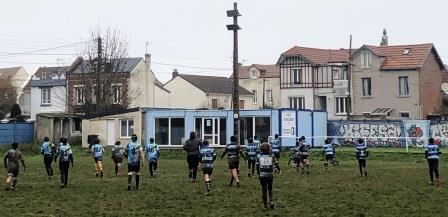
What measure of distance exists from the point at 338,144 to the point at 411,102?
16315 mm

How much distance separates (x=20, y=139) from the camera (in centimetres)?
6456

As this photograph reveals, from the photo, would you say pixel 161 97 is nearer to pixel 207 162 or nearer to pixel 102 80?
pixel 102 80

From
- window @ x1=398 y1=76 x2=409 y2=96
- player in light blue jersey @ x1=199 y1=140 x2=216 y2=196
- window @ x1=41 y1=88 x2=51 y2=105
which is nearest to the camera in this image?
player in light blue jersey @ x1=199 y1=140 x2=216 y2=196

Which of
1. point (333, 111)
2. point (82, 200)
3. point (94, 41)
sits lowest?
point (82, 200)

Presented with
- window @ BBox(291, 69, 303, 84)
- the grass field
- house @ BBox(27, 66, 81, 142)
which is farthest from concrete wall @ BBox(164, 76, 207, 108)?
the grass field

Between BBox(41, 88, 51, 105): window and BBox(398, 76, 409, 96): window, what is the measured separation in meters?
37.3

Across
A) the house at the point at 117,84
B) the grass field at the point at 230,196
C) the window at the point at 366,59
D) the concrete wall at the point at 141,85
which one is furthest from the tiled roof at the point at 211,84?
the grass field at the point at 230,196

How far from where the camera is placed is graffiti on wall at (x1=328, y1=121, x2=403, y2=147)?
57875 millimetres

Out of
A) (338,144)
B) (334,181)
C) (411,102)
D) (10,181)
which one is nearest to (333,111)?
(411,102)

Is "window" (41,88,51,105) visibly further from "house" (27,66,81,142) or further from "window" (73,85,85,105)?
"window" (73,85,85,105)

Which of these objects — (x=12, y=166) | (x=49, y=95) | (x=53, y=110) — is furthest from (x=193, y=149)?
(x=49, y=95)

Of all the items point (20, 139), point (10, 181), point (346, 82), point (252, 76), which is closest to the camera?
point (10, 181)

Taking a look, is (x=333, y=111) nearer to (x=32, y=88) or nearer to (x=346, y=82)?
(x=346, y=82)

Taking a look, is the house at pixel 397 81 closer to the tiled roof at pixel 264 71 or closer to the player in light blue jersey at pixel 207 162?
the tiled roof at pixel 264 71
